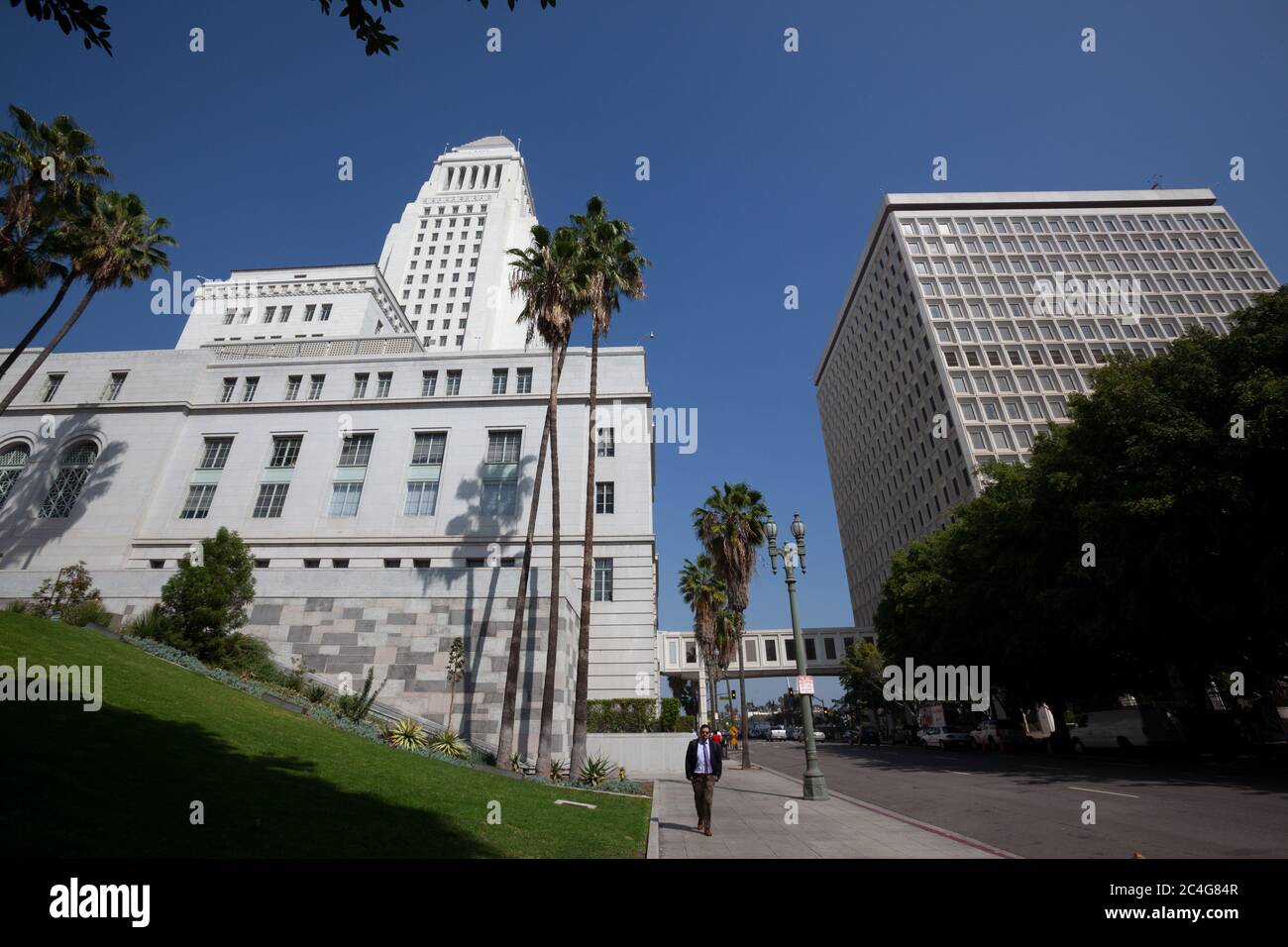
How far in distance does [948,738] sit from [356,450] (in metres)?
44.7

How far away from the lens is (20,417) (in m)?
34.8

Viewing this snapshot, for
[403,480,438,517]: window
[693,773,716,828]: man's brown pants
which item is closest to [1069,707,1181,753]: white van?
[693,773,716,828]: man's brown pants

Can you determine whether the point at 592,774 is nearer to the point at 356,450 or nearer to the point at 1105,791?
the point at 1105,791

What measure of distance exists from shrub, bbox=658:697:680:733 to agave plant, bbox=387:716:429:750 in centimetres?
1090

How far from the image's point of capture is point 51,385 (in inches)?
1426

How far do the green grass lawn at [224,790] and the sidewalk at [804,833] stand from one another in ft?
2.97

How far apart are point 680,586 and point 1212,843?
91.8ft

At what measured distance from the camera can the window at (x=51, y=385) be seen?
3569cm

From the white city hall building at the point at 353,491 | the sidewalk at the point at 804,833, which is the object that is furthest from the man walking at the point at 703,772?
the white city hall building at the point at 353,491

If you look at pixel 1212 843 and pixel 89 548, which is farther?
pixel 89 548

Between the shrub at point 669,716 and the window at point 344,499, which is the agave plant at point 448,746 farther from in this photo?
the window at point 344,499
